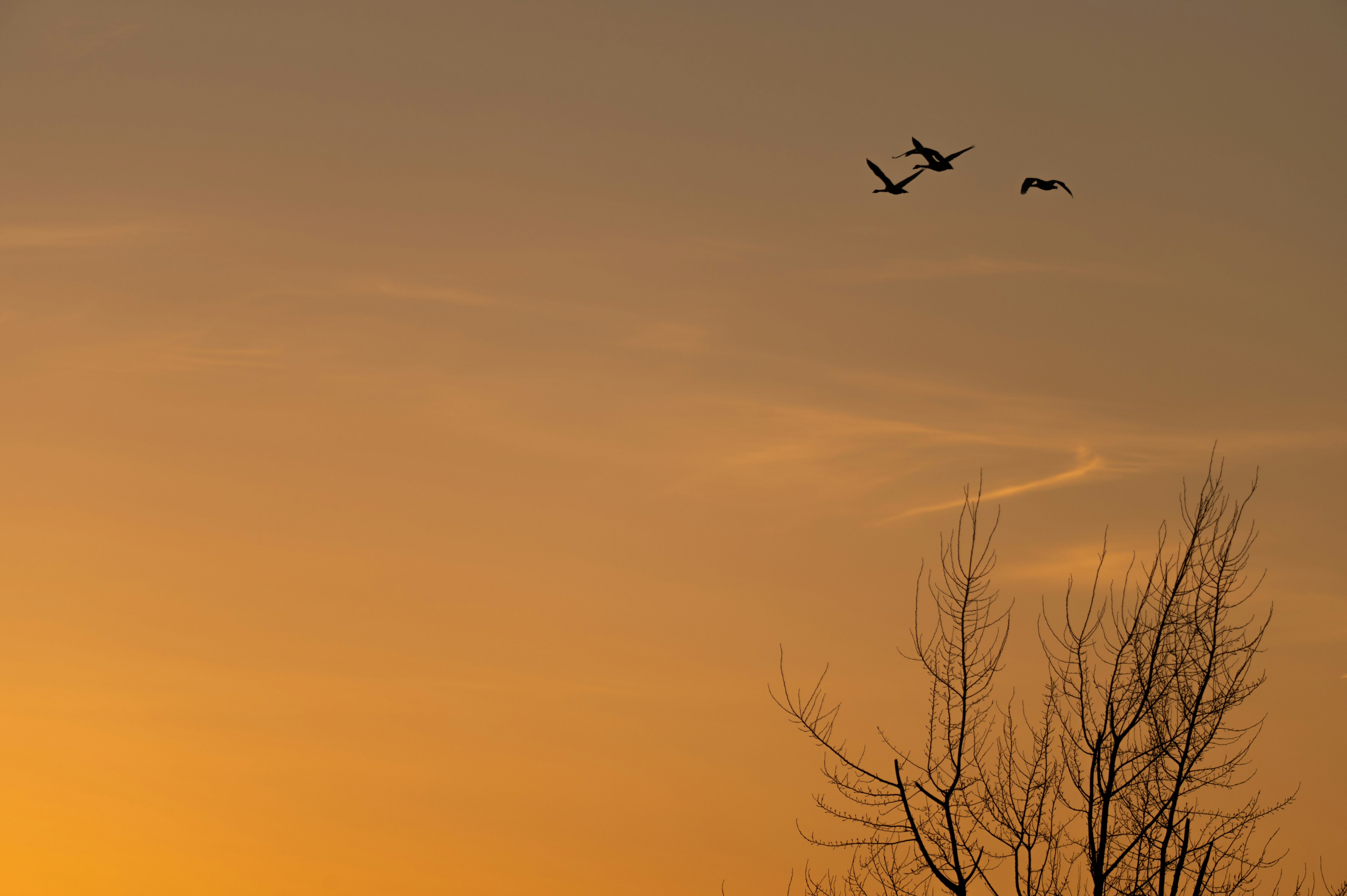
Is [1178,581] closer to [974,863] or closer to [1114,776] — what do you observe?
[1114,776]

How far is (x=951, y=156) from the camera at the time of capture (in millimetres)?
15781

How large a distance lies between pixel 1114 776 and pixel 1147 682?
1.07 metres

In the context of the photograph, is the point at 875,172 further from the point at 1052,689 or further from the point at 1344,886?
the point at 1344,886

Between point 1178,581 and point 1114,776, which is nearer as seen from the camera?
point 1114,776

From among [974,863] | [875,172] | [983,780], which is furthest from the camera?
[875,172]

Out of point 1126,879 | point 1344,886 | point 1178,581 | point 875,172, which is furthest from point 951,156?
point 1344,886

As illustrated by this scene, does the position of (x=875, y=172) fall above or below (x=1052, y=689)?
above

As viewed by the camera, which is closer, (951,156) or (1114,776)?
(1114,776)

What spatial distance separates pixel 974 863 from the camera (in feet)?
46.1

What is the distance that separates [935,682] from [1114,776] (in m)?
1.97

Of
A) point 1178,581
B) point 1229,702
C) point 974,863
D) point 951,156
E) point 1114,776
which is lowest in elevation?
point 974,863

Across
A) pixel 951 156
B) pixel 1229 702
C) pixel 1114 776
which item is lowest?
pixel 1114 776

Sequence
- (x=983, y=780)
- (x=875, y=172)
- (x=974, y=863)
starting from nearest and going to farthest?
1. (x=974, y=863)
2. (x=983, y=780)
3. (x=875, y=172)

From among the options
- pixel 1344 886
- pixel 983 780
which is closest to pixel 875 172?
pixel 983 780
